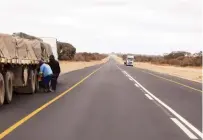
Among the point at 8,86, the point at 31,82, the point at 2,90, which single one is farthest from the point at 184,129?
the point at 31,82

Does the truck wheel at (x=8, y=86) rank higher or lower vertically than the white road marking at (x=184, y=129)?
higher

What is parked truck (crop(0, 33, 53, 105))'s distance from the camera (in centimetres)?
1409

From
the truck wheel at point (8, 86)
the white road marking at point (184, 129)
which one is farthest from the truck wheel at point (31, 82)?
the white road marking at point (184, 129)

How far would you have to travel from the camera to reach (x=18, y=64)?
52.4 ft

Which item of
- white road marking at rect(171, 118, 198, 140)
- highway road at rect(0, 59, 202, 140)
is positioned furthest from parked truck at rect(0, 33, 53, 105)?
white road marking at rect(171, 118, 198, 140)

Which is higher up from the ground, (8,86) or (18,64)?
(18,64)

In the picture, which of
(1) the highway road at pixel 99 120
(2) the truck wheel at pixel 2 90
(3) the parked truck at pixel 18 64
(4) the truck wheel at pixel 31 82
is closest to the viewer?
(1) the highway road at pixel 99 120

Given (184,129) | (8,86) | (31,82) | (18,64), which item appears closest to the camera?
(184,129)

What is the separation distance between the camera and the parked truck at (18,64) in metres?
14.1

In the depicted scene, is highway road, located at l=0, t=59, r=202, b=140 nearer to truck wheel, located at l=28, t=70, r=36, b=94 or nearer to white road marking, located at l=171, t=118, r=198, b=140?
white road marking, located at l=171, t=118, r=198, b=140

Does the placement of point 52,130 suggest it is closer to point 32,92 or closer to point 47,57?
point 32,92

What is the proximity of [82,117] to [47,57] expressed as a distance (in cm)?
1127

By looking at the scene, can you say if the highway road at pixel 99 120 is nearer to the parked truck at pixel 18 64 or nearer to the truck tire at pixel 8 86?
the truck tire at pixel 8 86

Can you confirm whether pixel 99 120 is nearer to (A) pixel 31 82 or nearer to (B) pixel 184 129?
(B) pixel 184 129
